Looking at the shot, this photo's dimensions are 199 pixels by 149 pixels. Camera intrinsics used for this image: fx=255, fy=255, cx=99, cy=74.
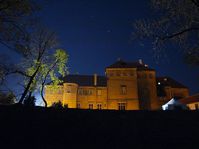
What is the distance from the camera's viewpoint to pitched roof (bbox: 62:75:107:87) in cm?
6612

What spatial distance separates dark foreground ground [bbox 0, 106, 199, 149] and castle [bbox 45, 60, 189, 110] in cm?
3924

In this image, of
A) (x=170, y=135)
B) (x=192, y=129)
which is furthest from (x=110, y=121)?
(x=192, y=129)

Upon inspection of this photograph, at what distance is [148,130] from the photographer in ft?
68.9

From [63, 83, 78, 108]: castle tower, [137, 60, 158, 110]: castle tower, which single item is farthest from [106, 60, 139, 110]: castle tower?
[63, 83, 78, 108]: castle tower

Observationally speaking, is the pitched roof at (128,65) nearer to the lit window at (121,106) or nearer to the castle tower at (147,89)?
the castle tower at (147,89)

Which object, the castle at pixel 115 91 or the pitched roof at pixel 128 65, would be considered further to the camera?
the pitched roof at pixel 128 65

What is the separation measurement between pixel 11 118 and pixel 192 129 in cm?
1458

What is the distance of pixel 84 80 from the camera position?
223 ft

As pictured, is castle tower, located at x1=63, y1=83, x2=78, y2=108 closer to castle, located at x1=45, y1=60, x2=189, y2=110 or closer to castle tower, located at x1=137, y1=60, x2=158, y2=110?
castle, located at x1=45, y1=60, x2=189, y2=110

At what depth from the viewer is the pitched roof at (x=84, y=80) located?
66.1 meters

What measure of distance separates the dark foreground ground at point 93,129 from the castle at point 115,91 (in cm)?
3924

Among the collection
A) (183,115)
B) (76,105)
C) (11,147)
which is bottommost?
(11,147)

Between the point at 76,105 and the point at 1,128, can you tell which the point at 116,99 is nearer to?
the point at 76,105

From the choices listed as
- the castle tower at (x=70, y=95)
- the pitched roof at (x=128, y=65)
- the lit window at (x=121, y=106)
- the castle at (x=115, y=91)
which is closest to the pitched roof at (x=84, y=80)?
the castle at (x=115, y=91)
